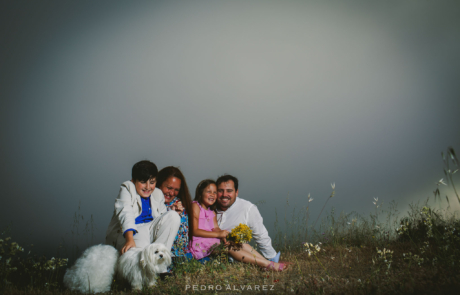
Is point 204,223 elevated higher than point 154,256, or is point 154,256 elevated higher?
point 204,223

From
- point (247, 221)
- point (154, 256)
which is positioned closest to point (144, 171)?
point (154, 256)

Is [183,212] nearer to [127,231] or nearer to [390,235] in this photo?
[127,231]

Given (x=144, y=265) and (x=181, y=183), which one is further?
(x=181, y=183)

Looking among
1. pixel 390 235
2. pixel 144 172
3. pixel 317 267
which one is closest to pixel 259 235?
pixel 317 267

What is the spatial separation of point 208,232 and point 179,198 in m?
0.80

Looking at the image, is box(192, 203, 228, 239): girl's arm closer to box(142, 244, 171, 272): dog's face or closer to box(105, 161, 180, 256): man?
box(105, 161, 180, 256): man

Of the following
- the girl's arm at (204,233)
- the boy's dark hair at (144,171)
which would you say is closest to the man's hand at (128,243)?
the boy's dark hair at (144,171)

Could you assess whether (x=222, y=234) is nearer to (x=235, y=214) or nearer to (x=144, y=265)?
(x=235, y=214)

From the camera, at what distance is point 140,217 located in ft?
14.0

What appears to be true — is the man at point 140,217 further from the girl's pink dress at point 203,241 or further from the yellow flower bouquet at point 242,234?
the yellow flower bouquet at point 242,234

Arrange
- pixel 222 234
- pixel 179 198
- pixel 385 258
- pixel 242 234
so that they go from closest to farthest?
1. pixel 385 258
2. pixel 242 234
3. pixel 222 234
4. pixel 179 198

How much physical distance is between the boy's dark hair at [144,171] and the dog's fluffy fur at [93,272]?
1088 mm

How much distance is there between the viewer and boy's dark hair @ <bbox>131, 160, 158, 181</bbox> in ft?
13.7

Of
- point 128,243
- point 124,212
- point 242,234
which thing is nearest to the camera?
point 128,243
